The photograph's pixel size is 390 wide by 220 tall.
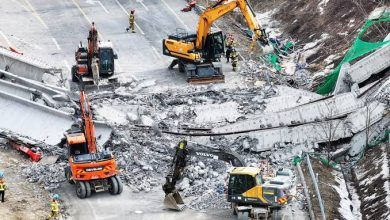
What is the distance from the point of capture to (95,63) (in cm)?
4962

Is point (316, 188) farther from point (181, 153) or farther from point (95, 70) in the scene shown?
point (95, 70)

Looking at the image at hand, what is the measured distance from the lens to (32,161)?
136 ft

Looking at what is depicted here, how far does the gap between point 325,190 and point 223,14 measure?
1547 centimetres

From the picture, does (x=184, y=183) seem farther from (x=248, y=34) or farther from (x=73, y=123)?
(x=248, y=34)

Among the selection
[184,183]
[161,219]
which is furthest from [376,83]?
[161,219]

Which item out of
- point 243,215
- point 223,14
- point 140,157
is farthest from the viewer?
point 223,14

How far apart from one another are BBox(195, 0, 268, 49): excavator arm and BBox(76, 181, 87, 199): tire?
16.4 metres

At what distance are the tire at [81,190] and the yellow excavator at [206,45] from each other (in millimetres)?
14675

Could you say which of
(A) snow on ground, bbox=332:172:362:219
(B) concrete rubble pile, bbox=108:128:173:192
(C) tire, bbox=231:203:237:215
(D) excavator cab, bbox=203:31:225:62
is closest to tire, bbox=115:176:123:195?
(B) concrete rubble pile, bbox=108:128:173:192

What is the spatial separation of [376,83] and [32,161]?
16538 mm

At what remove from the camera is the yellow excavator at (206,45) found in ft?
168

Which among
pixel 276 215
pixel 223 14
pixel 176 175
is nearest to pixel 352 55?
pixel 223 14

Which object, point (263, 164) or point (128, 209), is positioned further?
point (263, 164)

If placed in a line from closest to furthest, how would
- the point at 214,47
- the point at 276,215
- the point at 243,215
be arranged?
the point at 276,215
the point at 243,215
the point at 214,47
